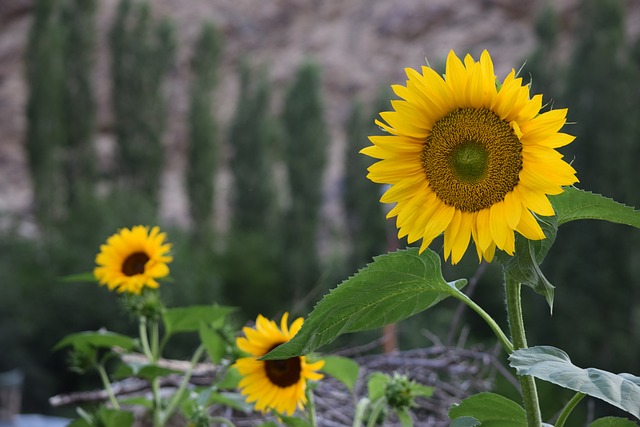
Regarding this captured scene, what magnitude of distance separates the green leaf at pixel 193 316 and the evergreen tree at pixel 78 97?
12666mm

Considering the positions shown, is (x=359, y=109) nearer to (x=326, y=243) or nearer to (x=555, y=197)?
(x=326, y=243)

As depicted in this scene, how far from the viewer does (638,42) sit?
1199 centimetres

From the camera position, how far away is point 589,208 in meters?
0.56

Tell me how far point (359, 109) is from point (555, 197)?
13.5 m

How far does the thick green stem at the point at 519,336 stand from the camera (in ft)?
1.77

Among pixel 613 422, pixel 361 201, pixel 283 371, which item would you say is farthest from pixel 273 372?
pixel 361 201

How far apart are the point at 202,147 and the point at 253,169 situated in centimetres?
99

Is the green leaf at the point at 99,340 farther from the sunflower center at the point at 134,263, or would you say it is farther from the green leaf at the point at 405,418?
the green leaf at the point at 405,418

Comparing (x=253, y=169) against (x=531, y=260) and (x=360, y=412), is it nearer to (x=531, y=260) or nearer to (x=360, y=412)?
(x=360, y=412)

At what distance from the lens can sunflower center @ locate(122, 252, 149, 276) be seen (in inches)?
39.5

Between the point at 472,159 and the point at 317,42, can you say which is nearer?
the point at 472,159

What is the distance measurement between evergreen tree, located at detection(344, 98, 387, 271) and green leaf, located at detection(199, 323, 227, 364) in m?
9.36

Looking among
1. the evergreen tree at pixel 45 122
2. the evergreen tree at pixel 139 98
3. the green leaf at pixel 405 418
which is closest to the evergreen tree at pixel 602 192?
the evergreen tree at pixel 139 98

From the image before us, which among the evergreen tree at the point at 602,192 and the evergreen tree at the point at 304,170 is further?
the evergreen tree at the point at 304,170
